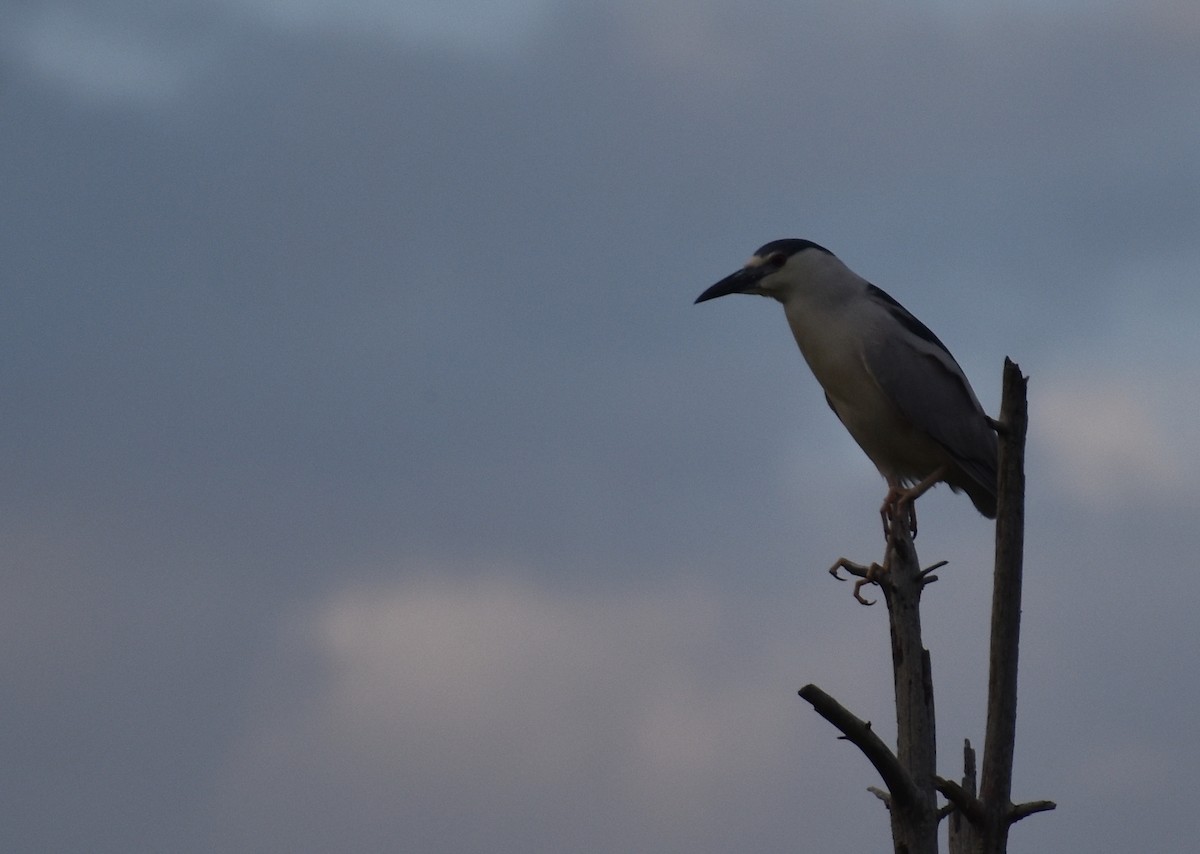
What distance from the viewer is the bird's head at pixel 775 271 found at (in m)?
8.57

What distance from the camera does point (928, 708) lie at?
5.81 metres

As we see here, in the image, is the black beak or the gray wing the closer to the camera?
the gray wing

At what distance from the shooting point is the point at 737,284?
28.5 ft

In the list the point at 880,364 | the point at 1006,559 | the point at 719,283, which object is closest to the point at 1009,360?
the point at 1006,559

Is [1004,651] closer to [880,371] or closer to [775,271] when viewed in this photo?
[880,371]

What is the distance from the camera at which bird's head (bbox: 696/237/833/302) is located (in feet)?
28.1

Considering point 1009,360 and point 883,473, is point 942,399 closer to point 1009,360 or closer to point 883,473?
point 883,473

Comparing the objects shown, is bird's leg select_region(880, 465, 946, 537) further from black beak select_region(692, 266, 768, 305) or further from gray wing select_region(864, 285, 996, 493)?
black beak select_region(692, 266, 768, 305)

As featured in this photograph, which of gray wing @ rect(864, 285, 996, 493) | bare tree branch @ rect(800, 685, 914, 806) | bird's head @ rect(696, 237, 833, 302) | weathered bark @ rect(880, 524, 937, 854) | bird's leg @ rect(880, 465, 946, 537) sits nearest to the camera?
bare tree branch @ rect(800, 685, 914, 806)

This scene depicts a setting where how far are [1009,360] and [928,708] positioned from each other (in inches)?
68.6

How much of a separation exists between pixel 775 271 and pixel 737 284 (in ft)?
0.83

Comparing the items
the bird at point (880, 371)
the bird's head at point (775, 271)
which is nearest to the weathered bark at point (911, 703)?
the bird at point (880, 371)

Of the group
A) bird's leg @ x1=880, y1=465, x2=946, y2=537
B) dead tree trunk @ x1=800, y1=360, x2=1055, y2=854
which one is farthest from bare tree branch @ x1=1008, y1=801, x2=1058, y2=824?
bird's leg @ x1=880, y1=465, x2=946, y2=537

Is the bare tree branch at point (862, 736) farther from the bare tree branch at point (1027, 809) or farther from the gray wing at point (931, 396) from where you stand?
the gray wing at point (931, 396)
